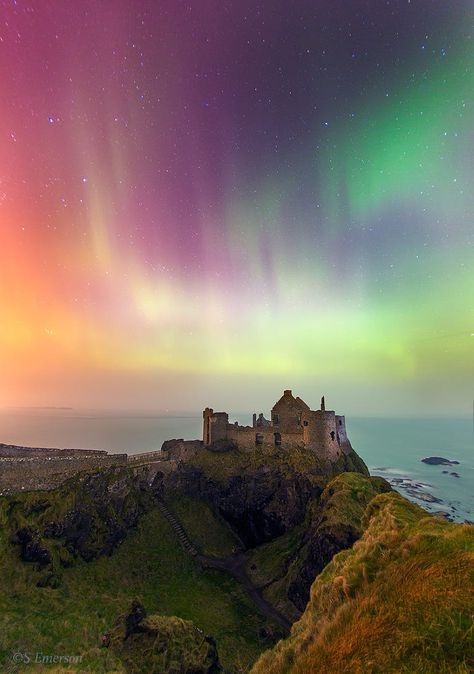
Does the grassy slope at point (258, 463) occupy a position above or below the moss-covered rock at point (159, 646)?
above

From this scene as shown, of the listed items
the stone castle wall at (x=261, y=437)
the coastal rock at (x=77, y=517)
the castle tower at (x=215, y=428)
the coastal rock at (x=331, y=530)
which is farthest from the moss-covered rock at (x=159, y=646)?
the castle tower at (x=215, y=428)

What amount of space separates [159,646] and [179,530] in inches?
904

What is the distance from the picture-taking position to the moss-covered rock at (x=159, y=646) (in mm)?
19516

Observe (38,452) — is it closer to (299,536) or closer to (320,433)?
(299,536)

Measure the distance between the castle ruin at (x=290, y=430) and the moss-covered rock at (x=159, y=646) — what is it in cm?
2986

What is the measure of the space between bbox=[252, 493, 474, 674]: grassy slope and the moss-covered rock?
558 inches

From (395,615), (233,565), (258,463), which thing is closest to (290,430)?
(258,463)

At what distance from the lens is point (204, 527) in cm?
4456

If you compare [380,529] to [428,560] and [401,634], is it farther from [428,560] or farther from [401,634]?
[401,634]

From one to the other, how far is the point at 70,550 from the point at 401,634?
37445 millimetres

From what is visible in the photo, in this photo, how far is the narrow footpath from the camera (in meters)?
32.8

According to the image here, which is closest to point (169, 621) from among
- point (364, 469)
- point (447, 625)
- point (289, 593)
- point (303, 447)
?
point (289, 593)

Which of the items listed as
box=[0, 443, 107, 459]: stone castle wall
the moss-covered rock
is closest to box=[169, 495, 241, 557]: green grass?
box=[0, 443, 107, 459]: stone castle wall

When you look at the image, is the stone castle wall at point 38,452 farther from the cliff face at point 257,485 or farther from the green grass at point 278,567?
the green grass at point 278,567
